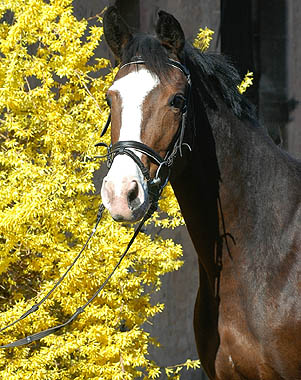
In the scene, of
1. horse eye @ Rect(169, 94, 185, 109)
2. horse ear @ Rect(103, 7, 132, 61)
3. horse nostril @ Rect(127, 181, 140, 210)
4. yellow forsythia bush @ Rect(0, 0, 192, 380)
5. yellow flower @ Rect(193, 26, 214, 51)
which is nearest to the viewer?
horse nostril @ Rect(127, 181, 140, 210)

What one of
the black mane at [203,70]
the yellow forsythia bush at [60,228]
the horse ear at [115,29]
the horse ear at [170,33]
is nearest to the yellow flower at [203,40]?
the yellow forsythia bush at [60,228]

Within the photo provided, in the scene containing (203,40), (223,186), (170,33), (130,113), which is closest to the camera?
(130,113)

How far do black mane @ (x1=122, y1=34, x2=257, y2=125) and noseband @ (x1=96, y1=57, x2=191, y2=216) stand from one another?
0.05 metres

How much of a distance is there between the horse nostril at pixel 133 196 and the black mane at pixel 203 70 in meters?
0.52

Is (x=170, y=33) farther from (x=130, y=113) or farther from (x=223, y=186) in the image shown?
(x=223, y=186)

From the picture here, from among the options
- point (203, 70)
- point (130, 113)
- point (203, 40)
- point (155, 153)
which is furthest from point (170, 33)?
point (203, 40)

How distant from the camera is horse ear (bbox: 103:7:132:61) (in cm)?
329

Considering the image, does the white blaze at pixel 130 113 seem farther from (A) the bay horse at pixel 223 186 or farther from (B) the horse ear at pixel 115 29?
(B) the horse ear at pixel 115 29

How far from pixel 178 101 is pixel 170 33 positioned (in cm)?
31

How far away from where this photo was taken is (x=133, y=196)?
2.84 m

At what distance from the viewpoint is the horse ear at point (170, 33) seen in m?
3.09

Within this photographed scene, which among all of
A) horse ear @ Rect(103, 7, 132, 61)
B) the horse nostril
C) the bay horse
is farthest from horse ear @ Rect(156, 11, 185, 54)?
the horse nostril

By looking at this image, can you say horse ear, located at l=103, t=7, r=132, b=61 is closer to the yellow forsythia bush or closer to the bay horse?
the bay horse

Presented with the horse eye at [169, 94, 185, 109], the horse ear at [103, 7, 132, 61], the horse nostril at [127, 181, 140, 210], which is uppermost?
the horse ear at [103, 7, 132, 61]
